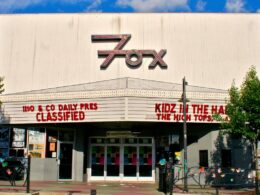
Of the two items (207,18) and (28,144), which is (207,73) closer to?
(207,18)

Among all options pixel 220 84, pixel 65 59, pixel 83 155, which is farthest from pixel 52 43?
pixel 220 84

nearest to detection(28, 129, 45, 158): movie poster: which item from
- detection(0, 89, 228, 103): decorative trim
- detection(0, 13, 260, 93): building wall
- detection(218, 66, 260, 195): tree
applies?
detection(0, 13, 260, 93): building wall

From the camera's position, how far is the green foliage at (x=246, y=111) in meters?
18.6

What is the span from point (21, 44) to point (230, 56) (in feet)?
48.7

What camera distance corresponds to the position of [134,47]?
89.6 feet

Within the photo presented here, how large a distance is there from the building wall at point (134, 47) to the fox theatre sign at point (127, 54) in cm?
30

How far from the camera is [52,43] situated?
27.7 metres

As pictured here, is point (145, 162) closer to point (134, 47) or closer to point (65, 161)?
point (65, 161)

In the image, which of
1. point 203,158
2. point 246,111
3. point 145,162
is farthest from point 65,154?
point 246,111

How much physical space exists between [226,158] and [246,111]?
600cm

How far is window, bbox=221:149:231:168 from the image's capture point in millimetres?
24141

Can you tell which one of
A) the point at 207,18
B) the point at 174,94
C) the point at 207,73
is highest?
the point at 207,18

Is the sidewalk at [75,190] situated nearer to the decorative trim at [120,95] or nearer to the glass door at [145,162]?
the glass door at [145,162]

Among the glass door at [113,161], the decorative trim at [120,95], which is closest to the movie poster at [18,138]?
the decorative trim at [120,95]
